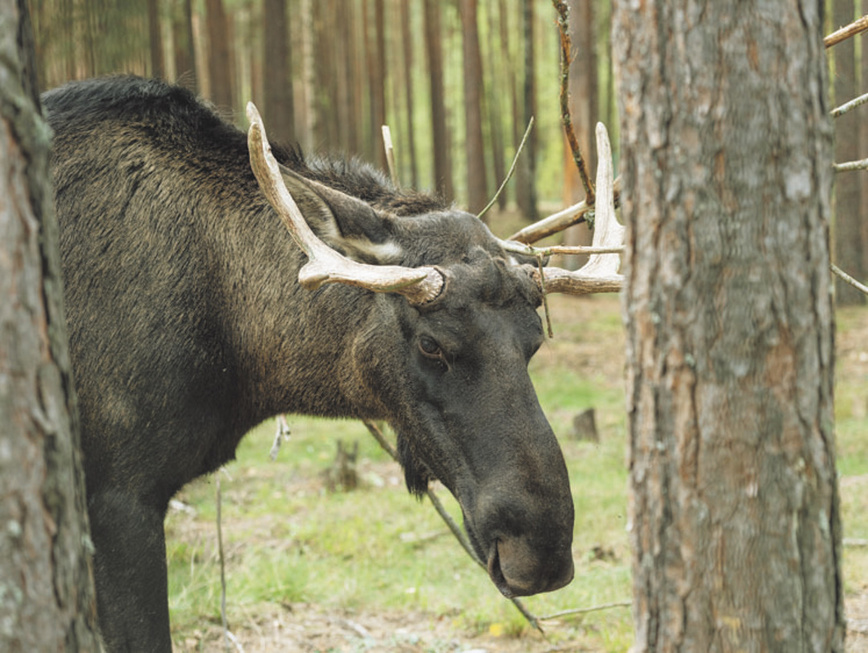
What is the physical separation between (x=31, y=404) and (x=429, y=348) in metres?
2.00

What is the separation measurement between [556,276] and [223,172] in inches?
65.1

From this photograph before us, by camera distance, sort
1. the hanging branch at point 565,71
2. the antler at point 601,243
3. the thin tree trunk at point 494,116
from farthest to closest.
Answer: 1. the thin tree trunk at point 494,116
2. the antler at point 601,243
3. the hanging branch at point 565,71

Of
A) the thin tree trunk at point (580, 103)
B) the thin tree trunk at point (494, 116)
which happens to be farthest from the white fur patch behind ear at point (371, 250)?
the thin tree trunk at point (494, 116)

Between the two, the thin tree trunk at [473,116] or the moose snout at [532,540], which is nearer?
the moose snout at [532,540]

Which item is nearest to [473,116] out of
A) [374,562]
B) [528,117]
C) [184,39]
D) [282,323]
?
[528,117]

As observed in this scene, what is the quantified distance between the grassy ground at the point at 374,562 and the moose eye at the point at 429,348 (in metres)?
0.89

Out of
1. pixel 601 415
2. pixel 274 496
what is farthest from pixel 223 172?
pixel 601 415

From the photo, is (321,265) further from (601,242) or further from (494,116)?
(494,116)

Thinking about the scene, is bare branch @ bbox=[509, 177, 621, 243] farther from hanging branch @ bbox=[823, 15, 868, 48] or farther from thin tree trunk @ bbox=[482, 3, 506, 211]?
thin tree trunk @ bbox=[482, 3, 506, 211]

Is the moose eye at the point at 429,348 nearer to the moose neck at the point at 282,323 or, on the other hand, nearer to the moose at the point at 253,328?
the moose at the point at 253,328

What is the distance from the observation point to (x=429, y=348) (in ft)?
12.0

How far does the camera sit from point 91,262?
3.86m

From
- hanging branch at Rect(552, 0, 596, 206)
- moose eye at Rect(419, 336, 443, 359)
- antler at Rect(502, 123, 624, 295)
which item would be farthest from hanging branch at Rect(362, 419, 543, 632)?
hanging branch at Rect(552, 0, 596, 206)

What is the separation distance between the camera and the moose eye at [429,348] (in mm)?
3650
